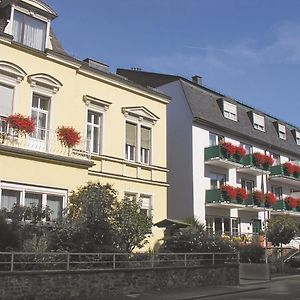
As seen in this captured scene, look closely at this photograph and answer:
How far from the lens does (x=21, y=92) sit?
20.3 m

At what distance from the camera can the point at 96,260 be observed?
17016 millimetres

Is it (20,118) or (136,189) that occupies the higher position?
(20,118)

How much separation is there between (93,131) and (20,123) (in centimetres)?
584

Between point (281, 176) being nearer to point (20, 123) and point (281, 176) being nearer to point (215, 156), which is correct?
point (215, 156)

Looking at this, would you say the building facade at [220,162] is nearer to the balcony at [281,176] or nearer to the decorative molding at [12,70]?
the balcony at [281,176]

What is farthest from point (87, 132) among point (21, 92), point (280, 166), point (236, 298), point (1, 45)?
point (280, 166)

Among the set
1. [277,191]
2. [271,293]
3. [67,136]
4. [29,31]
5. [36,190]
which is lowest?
[271,293]

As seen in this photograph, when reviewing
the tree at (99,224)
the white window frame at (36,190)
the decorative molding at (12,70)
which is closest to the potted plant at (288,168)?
the tree at (99,224)

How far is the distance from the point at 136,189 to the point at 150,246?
2.93m

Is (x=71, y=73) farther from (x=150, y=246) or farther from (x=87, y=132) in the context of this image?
(x=150, y=246)

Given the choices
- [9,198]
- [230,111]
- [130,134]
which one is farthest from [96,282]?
[230,111]

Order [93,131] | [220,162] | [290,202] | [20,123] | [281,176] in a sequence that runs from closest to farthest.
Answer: [20,123] → [93,131] → [220,162] → [281,176] → [290,202]

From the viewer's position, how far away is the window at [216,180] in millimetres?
33062

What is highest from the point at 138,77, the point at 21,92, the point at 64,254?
the point at 138,77
